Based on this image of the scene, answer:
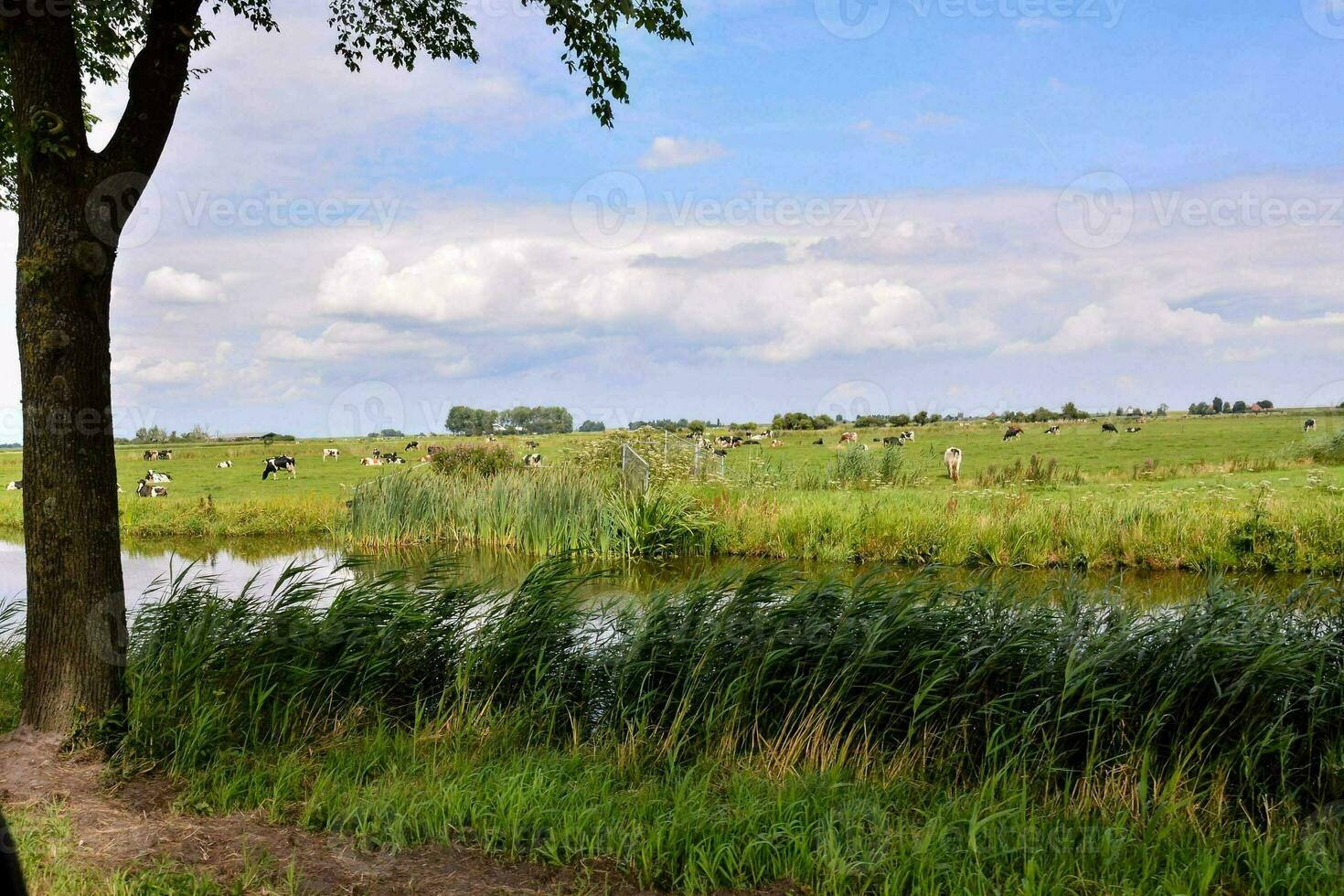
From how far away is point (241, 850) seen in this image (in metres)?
4.33

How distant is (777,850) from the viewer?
420 centimetres

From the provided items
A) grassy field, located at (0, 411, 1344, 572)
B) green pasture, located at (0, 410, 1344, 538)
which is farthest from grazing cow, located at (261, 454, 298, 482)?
grassy field, located at (0, 411, 1344, 572)

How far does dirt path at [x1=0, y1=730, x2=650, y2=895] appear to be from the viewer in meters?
4.04

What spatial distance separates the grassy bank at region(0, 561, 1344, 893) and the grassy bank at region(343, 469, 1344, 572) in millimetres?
8877

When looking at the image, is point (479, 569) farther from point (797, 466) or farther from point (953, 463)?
point (953, 463)

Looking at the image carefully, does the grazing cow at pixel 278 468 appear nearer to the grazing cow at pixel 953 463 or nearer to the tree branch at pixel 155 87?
the grazing cow at pixel 953 463

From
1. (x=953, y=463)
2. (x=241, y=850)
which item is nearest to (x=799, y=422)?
(x=953, y=463)

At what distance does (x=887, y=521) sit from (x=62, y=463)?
16.5 meters

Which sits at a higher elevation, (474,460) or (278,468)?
(474,460)

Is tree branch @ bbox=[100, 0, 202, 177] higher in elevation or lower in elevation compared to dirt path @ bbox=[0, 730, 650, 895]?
higher

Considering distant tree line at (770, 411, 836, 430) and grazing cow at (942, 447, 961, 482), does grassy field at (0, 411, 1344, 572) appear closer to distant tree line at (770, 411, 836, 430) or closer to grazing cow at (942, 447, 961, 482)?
grazing cow at (942, 447, 961, 482)

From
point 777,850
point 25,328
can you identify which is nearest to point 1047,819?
point 777,850

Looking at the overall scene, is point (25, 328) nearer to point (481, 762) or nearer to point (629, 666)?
point (481, 762)

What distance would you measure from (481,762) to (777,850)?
85.9 inches
